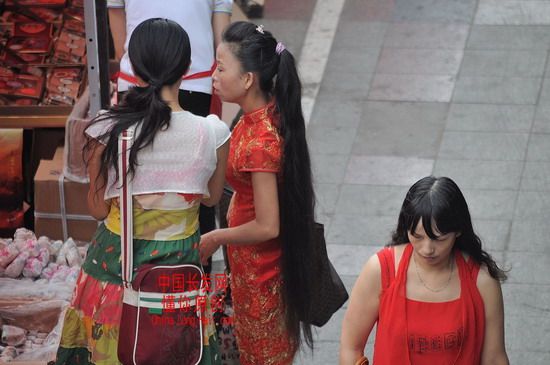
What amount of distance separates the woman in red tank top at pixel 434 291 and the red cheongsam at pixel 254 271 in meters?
0.64

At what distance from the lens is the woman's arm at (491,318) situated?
3531mm

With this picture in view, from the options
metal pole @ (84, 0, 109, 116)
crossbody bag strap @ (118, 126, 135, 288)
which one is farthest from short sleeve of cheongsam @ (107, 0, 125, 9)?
crossbody bag strap @ (118, 126, 135, 288)

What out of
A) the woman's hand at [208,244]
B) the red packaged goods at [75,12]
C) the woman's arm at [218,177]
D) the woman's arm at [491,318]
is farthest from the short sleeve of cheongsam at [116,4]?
the woman's arm at [491,318]

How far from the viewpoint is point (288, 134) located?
402 centimetres

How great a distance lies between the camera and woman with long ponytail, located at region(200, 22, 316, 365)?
13.0 feet

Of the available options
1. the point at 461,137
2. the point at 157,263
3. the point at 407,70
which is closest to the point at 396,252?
the point at 157,263

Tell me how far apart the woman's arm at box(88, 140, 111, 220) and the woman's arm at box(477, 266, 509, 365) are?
1278 millimetres

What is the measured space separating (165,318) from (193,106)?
2009mm

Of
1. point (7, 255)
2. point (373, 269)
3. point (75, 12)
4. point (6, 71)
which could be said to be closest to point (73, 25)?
point (75, 12)

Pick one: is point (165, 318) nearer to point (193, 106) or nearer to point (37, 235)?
point (193, 106)

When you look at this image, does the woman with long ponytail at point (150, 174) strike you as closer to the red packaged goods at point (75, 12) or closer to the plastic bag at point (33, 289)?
the plastic bag at point (33, 289)

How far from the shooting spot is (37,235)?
612 centimetres

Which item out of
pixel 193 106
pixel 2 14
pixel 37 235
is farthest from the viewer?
pixel 2 14

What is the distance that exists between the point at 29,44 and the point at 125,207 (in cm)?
374
